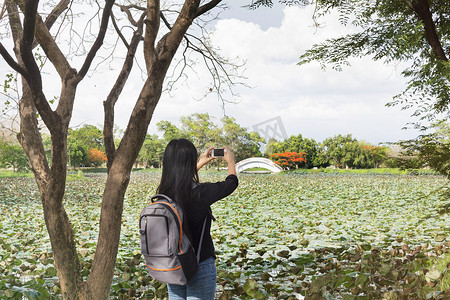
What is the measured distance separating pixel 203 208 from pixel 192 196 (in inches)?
3.1

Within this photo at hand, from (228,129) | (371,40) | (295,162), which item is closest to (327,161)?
(295,162)

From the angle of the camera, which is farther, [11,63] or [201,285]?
[11,63]

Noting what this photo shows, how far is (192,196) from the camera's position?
5.49ft

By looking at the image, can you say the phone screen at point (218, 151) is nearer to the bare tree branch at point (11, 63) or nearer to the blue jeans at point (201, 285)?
the blue jeans at point (201, 285)

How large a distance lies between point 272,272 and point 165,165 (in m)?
2.56

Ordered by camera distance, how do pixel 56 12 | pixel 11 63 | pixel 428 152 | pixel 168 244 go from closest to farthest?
1. pixel 168 244
2. pixel 11 63
3. pixel 56 12
4. pixel 428 152

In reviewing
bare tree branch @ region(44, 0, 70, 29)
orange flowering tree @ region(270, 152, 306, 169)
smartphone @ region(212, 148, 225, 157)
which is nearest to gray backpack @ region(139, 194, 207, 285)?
smartphone @ region(212, 148, 225, 157)

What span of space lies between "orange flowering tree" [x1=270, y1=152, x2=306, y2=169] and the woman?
35624 millimetres

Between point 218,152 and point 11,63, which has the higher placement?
point 11,63

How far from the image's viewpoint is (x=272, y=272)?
3805 millimetres

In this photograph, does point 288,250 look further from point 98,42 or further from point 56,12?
point 56,12

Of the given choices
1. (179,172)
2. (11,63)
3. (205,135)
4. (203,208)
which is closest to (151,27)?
(11,63)

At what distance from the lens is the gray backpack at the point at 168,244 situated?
5.23ft

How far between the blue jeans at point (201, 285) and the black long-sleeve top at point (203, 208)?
4 centimetres
